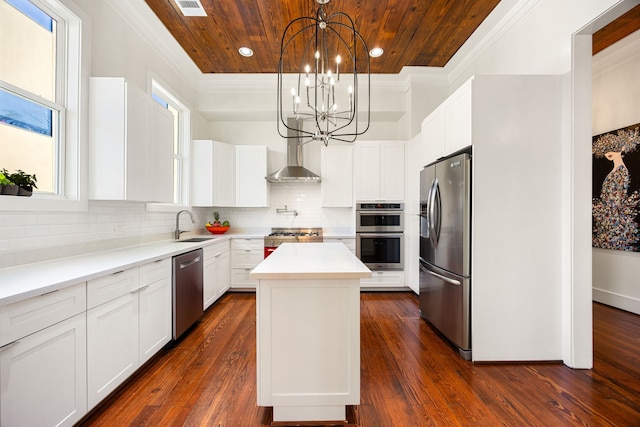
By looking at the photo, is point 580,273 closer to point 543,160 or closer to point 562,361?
point 562,361

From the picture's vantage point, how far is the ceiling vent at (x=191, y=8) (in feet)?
8.96

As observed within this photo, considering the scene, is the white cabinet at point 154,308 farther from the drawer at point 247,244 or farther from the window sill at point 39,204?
the drawer at point 247,244

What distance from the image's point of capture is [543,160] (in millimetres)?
2291

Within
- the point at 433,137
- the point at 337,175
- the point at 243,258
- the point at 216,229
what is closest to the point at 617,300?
the point at 433,137

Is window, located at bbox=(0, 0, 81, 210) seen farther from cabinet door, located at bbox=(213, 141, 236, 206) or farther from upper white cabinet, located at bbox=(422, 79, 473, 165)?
upper white cabinet, located at bbox=(422, 79, 473, 165)

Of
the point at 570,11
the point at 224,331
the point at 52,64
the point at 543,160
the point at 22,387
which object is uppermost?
the point at 570,11

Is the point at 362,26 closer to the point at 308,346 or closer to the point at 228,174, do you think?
the point at 228,174

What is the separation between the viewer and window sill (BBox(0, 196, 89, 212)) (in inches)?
65.7

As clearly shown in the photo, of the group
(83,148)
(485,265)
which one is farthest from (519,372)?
(83,148)

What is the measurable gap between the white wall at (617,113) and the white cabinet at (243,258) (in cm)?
448

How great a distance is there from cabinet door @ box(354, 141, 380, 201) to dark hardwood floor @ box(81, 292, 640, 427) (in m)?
2.13

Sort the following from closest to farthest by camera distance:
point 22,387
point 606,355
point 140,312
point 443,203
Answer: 1. point 22,387
2. point 140,312
3. point 606,355
4. point 443,203

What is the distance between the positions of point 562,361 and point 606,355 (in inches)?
18.0

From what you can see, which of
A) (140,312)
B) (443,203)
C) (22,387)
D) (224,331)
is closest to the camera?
(22,387)
